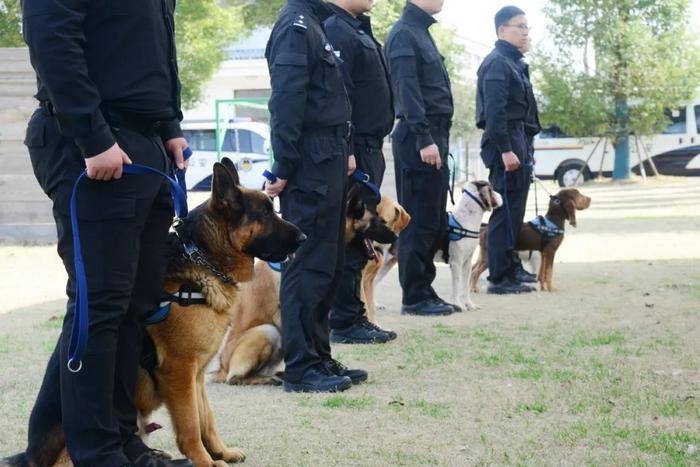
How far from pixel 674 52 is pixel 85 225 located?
32061 mm

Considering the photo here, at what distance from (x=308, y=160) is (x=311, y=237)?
403 millimetres

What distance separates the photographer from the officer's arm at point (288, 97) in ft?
17.5

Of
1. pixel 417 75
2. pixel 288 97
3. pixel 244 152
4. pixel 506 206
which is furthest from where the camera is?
pixel 244 152

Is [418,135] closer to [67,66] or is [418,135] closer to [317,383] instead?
[317,383]

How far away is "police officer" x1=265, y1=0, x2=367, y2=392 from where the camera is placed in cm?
539

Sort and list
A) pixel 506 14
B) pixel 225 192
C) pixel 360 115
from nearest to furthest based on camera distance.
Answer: pixel 225 192 < pixel 360 115 < pixel 506 14

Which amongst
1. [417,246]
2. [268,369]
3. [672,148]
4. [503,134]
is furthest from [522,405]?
[672,148]

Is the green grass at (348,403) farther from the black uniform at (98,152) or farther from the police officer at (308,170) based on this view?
the black uniform at (98,152)

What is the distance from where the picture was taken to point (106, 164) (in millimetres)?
3236

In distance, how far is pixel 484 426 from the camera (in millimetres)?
4656

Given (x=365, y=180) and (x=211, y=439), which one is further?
(x=365, y=180)

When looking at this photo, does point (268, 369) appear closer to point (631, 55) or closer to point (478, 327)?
point (478, 327)

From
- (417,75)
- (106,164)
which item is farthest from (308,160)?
(417,75)

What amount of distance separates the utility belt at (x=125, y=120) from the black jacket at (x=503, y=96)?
6532mm
